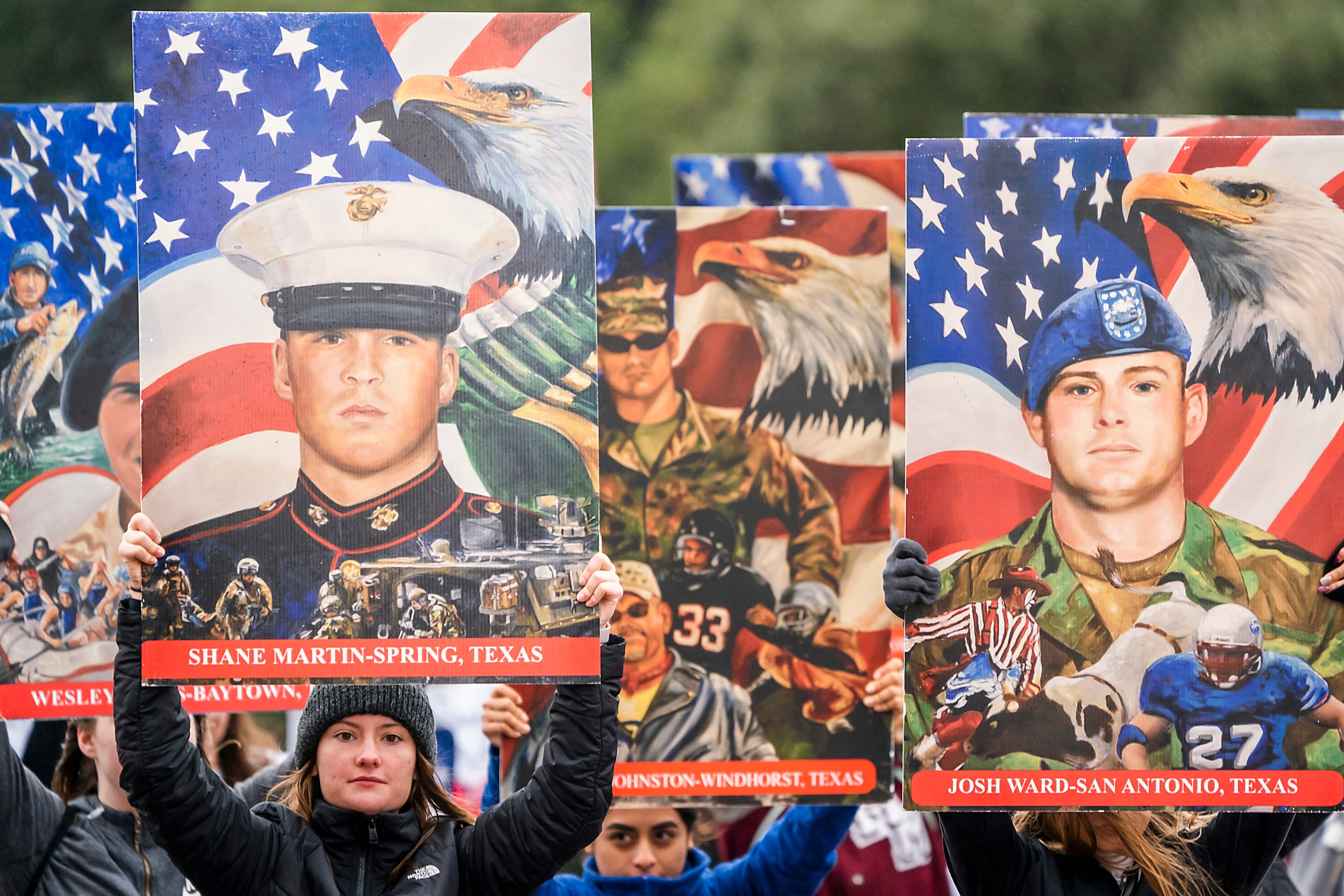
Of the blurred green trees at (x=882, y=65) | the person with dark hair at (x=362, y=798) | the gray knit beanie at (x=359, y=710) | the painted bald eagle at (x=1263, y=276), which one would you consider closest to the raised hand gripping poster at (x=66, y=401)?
the gray knit beanie at (x=359, y=710)

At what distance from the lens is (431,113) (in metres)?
3.98

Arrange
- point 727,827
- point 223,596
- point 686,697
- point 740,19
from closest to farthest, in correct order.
Result: point 223,596, point 686,697, point 727,827, point 740,19

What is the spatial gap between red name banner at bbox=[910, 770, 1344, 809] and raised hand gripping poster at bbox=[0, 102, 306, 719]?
2.23m

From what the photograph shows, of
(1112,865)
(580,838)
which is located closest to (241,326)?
(580,838)

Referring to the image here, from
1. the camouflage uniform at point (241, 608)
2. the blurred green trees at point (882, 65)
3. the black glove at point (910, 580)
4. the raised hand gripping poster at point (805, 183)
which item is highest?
the blurred green trees at point (882, 65)

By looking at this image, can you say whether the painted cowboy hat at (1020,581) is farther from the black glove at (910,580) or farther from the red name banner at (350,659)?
the red name banner at (350,659)

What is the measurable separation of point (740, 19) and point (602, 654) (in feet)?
50.1

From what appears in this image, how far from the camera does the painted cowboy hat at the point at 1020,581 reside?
13.6 ft

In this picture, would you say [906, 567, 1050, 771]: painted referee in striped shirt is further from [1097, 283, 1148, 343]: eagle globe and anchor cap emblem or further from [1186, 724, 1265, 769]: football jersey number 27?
[1097, 283, 1148, 343]: eagle globe and anchor cap emblem

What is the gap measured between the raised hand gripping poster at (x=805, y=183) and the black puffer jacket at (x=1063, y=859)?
2825 millimetres

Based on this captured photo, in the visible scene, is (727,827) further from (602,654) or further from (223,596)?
(223,596)

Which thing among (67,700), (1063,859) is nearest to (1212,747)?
(1063,859)

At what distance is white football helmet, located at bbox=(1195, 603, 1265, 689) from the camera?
13.5ft

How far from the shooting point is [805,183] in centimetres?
741
